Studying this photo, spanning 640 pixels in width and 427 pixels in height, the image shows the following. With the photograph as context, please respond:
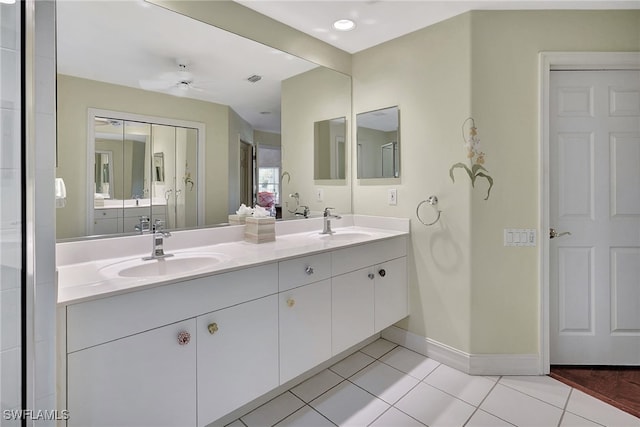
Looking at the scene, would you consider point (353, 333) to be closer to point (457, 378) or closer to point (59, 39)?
point (457, 378)

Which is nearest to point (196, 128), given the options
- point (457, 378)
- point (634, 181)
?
point (457, 378)

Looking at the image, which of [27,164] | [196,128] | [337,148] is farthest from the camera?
[337,148]

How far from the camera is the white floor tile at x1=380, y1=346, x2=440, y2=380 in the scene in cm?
213

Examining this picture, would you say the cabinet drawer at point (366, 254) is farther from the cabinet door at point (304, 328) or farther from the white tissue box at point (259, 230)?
the white tissue box at point (259, 230)

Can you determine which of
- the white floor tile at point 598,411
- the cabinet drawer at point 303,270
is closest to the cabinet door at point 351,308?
the cabinet drawer at point 303,270

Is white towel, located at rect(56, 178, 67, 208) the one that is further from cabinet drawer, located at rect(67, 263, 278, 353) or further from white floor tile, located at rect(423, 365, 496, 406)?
white floor tile, located at rect(423, 365, 496, 406)

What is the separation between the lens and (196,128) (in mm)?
1883

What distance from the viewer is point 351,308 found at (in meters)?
2.02

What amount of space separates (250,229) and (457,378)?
1.59 meters

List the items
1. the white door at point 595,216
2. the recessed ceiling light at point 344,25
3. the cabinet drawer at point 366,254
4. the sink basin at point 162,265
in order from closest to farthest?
1. the sink basin at point 162,265
2. the cabinet drawer at point 366,254
3. the white door at point 595,216
4. the recessed ceiling light at point 344,25

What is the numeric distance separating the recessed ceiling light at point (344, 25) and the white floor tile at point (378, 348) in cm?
230

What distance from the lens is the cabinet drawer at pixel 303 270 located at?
1.65m

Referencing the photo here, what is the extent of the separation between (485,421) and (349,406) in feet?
2.25

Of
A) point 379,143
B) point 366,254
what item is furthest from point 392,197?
point 366,254
